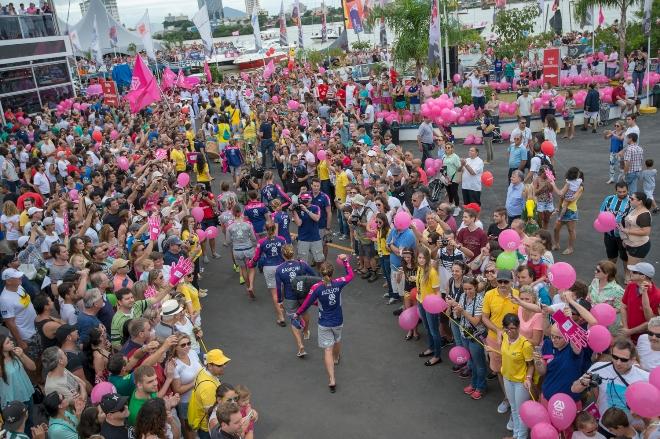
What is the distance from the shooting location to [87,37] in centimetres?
4038

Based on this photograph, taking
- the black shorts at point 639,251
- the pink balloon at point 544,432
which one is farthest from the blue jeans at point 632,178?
the pink balloon at point 544,432

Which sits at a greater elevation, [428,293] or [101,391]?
[101,391]

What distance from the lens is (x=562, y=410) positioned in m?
4.99

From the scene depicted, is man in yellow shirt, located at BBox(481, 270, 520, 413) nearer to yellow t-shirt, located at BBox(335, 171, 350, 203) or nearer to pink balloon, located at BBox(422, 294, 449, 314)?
pink balloon, located at BBox(422, 294, 449, 314)

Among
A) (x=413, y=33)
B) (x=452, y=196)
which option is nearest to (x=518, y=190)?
(x=452, y=196)

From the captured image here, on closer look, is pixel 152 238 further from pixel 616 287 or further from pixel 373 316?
pixel 616 287

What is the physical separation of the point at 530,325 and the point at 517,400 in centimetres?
77

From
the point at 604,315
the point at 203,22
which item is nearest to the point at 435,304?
the point at 604,315

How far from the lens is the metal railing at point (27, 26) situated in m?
25.7

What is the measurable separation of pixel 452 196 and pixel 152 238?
21.0 feet

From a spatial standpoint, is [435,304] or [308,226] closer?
[435,304]

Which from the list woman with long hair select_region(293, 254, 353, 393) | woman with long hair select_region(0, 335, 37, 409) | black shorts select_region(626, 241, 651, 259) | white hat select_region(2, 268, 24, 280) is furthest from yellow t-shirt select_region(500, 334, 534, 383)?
white hat select_region(2, 268, 24, 280)

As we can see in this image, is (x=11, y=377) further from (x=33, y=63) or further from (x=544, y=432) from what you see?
(x=33, y=63)

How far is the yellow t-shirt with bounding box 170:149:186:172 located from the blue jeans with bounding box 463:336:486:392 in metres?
9.69
